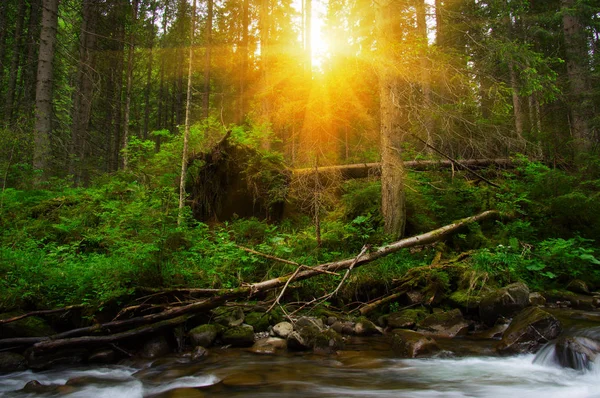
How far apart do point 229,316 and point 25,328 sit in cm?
308

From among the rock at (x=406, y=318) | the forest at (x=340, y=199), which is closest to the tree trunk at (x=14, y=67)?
the forest at (x=340, y=199)

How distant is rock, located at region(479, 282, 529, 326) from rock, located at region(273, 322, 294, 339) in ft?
12.1

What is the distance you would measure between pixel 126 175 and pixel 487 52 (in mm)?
12142

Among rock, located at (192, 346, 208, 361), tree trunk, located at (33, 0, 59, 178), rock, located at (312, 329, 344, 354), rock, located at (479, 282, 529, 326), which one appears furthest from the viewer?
tree trunk, located at (33, 0, 59, 178)

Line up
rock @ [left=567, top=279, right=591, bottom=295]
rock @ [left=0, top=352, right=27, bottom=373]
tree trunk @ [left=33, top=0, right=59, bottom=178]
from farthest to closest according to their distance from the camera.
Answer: tree trunk @ [left=33, top=0, right=59, bottom=178] → rock @ [left=567, top=279, right=591, bottom=295] → rock @ [left=0, top=352, right=27, bottom=373]

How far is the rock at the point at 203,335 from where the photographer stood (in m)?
6.23

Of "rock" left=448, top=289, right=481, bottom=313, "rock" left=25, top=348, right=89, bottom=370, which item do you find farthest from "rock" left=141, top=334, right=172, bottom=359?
"rock" left=448, top=289, right=481, bottom=313

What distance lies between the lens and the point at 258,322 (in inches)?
272

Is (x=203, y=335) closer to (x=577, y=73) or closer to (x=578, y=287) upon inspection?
(x=578, y=287)

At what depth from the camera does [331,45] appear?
10969 millimetres

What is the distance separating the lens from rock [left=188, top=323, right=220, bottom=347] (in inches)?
245

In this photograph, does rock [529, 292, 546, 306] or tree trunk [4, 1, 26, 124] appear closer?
rock [529, 292, 546, 306]

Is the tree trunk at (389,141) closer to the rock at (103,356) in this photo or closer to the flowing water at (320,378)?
the flowing water at (320,378)

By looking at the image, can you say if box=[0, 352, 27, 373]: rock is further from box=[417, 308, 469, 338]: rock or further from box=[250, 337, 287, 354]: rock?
box=[417, 308, 469, 338]: rock
